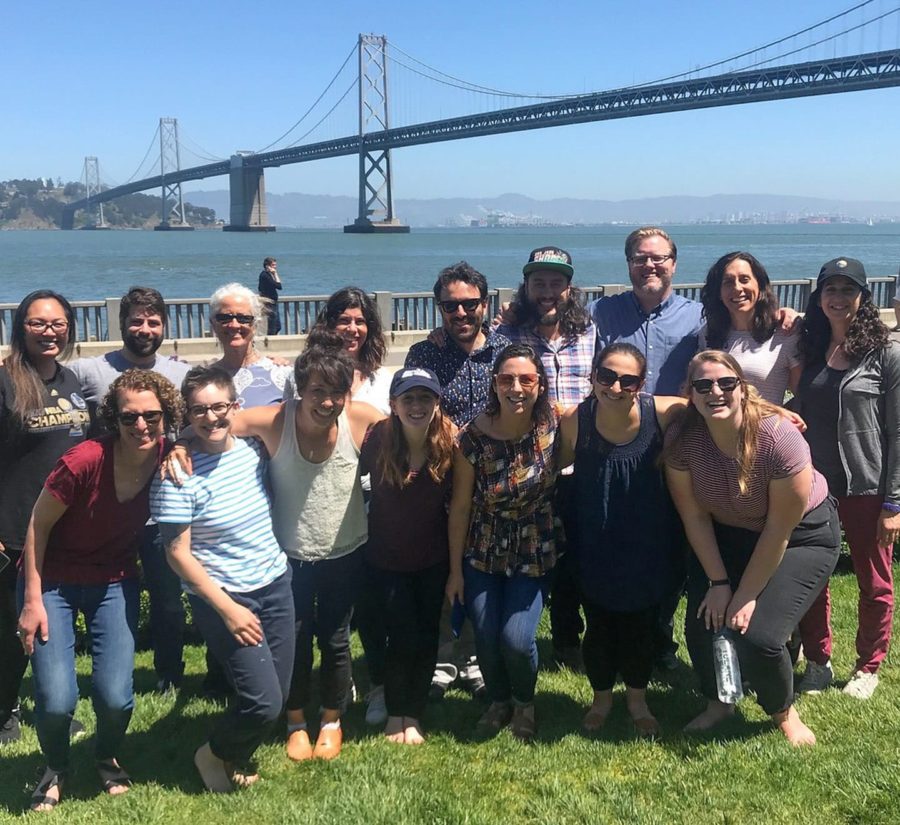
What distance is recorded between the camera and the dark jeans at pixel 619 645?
3.59 metres

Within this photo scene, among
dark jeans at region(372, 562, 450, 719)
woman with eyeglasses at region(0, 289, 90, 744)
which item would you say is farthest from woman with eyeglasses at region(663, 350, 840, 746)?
woman with eyeglasses at region(0, 289, 90, 744)

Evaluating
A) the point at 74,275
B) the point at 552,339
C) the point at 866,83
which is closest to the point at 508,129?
the point at 866,83

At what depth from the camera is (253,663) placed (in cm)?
320

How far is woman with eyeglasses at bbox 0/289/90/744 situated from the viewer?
340cm

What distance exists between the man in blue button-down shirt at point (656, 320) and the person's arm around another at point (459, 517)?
3.71 ft

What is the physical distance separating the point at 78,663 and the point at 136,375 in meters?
2.30

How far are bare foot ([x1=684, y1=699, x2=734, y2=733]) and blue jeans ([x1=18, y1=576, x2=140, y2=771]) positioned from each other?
228cm

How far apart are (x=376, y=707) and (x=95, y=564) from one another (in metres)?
1.40

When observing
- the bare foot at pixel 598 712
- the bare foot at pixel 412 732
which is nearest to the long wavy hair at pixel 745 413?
the bare foot at pixel 598 712

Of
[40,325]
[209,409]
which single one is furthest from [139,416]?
[40,325]

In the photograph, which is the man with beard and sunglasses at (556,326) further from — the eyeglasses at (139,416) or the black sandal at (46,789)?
the black sandal at (46,789)

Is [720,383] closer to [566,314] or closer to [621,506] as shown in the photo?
[621,506]

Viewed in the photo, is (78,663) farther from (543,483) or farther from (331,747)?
(543,483)

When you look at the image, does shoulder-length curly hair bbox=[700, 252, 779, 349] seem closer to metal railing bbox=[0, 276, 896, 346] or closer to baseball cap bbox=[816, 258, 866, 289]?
baseball cap bbox=[816, 258, 866, 289]
